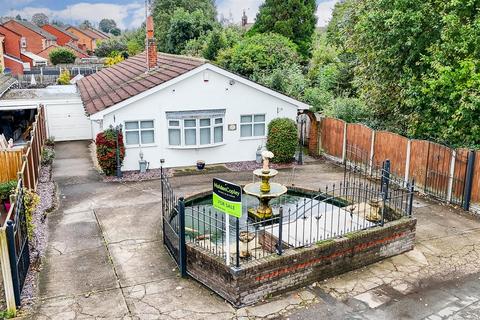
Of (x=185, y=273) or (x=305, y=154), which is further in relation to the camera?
(x=305, y=154)

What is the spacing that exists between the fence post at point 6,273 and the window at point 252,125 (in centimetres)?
1267

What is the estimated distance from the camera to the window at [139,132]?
1819cm

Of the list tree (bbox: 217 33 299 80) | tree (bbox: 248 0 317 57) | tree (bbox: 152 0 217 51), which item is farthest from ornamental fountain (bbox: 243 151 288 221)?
tree (bbox: 152 0 217 51)

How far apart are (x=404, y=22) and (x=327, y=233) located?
9.85 meters

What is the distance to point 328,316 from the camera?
846cm

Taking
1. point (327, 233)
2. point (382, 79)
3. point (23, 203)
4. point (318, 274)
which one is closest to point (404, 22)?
point (382, 79)

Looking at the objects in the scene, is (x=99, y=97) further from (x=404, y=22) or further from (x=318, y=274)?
(x=318, y=274)

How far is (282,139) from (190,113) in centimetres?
395

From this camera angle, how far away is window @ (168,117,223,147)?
18.7 meters

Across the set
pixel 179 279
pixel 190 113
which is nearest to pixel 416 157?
pixel 190 113

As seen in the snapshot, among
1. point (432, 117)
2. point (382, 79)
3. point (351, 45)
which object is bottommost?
point (432, 117)

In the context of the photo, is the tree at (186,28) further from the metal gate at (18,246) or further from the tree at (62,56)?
the metal gate at (18,246)

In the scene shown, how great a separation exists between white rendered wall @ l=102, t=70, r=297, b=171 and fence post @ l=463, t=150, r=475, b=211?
820cm

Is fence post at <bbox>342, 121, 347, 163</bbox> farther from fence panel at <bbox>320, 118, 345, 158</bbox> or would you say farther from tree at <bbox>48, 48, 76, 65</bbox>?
tree at <bbox>48, 48, 76, 65</bbox>
